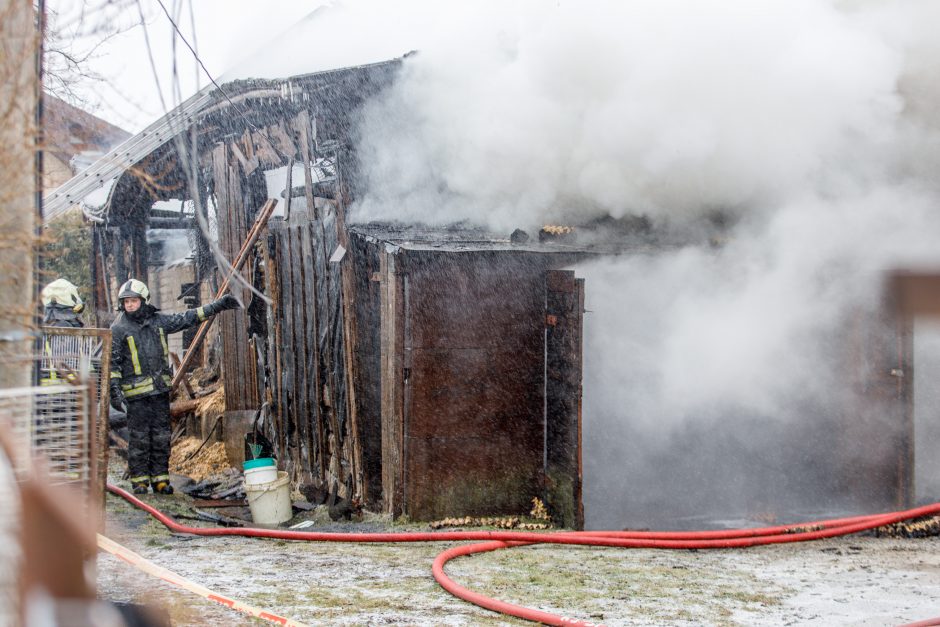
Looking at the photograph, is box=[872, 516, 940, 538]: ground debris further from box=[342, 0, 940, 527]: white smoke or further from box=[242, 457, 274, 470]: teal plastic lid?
box=[242, 457, 274, 470]: teal plastic lid

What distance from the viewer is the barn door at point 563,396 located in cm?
736

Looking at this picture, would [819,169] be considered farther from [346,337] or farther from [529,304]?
[346,337]

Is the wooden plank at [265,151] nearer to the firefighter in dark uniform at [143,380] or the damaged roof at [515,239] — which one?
the firefighter in dark uniform at [143,380]

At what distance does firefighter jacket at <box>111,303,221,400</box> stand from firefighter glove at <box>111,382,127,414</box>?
0.05 meters

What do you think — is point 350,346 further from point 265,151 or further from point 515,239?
point 265,151

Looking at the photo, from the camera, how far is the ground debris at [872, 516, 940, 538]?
6723mm

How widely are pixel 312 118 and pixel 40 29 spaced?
4627mm

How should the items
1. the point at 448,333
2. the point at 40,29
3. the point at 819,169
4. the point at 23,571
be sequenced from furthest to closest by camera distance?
the point at 819,169, the point at 448,333, the point at 40,29, the point at 23,571

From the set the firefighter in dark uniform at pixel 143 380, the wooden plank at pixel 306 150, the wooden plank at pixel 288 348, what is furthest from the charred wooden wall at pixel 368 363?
the firefighter in dark uniform at pixel 143 380

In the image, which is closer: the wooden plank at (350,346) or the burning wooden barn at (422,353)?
the burning wooden barn at (422,353)

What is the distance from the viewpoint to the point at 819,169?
26.4 ft

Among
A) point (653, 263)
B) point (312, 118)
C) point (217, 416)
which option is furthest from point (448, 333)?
point (217, 416)

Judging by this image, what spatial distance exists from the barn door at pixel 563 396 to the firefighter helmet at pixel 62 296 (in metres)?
4.45

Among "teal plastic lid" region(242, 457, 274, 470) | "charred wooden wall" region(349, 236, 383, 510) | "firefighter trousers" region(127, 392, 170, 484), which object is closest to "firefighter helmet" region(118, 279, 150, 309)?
"firefighter trousers" region(127, 392, 170, 484)
